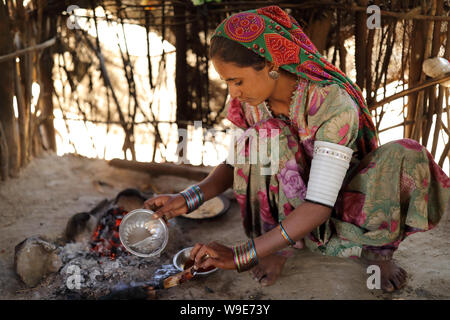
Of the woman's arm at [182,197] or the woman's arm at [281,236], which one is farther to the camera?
the woman's arm at [182,197]

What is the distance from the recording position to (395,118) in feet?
9.16

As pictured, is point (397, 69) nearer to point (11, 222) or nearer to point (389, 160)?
point (389, 160)

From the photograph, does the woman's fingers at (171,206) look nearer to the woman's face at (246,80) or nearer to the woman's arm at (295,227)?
the woman's arm at (295,227)

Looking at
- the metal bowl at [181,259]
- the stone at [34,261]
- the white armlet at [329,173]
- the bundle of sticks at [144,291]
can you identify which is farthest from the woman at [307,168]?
the stone at [34,261]

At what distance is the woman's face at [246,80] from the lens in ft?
5.09

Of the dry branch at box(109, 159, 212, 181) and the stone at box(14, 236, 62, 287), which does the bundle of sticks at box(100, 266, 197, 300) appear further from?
the dry branch at box(109, 159, 212, 181)

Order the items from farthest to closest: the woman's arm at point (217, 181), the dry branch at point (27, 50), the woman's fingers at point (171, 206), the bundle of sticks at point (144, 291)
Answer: the dry branch at point (27, 50), the woman's arm at point (217, 181), the woman's fingers at point (171, 206), the bundle of sticks at point (144, 291)

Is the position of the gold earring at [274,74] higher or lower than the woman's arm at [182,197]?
higher

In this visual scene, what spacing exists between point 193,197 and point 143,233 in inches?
11.1

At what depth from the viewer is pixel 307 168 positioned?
181 cm

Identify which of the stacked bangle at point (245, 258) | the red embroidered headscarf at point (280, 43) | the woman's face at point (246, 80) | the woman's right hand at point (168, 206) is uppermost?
the red embroidered headscarf at point (280, 43)

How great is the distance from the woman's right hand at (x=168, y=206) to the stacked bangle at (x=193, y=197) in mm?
17

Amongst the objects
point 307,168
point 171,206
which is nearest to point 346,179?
point 307,168

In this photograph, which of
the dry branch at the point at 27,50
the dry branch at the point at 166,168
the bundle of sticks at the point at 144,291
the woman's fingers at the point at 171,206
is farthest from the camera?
the dry branch at the point at 166,168
